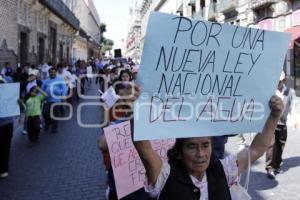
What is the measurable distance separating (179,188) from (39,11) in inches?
873

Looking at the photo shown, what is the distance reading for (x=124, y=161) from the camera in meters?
3.60

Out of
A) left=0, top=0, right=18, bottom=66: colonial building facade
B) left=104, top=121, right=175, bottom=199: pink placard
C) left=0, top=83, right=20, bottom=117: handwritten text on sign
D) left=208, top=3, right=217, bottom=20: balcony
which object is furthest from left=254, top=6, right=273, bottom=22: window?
left=104, top=121, right=175, bottom=199: pink placard

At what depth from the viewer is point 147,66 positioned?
2.15 metres

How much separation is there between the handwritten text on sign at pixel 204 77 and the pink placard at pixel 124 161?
1363mm

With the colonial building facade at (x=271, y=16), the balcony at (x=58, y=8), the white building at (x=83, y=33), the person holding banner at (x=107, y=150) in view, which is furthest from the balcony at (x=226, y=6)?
the person holding banner at (x=107, y=150)

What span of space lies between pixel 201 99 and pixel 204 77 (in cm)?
13

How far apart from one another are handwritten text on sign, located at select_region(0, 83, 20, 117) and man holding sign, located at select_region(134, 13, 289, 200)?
13.9 feet

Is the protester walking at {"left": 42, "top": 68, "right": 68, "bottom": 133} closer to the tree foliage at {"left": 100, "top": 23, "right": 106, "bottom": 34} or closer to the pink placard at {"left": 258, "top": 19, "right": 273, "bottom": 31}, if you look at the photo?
the pink placard at {"left": 258, "top": 19, "right": 273, "bottom": 31}

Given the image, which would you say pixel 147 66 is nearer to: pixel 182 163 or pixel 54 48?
pixel 182 163

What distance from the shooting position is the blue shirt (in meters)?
10.3

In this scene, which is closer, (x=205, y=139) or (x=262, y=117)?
(x=205, y=139)

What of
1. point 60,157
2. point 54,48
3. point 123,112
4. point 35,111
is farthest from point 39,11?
point 123,112

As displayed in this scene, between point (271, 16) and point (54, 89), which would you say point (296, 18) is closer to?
point (271, 16)

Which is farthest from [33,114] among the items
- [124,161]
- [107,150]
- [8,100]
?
[124,161]
